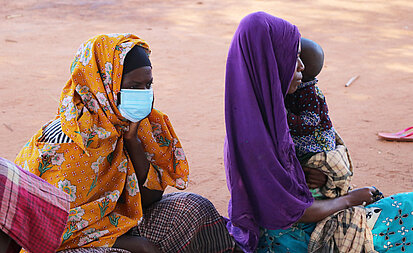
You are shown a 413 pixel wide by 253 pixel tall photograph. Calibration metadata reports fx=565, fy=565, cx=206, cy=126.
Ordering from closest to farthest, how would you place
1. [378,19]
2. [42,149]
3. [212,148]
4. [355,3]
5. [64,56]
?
[42,149], [212,148], [64,56], [378,19], [355,3]

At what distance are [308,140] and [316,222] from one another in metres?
0.43

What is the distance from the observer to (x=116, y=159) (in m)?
3.01

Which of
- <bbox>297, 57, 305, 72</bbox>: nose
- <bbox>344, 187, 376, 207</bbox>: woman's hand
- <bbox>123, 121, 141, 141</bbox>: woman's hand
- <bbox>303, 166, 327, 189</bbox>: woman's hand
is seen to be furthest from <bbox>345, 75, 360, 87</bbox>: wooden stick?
<bbox>123, 121, 141, 141</bbox>: woman's hand

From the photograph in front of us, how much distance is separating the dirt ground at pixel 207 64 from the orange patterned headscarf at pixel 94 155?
146cm

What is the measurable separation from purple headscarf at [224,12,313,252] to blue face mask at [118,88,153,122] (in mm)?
452

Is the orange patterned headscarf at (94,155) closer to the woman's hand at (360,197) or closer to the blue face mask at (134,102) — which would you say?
the blue face mask at (134,102)

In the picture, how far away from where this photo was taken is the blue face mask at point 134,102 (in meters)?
2.88

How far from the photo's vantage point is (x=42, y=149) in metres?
2.74

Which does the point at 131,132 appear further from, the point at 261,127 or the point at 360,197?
the point at 360,197

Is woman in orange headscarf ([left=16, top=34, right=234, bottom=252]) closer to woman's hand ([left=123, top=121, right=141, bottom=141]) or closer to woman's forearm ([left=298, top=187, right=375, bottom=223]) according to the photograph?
woman's hand ([left=123, top=121, right=141, bottom=141])

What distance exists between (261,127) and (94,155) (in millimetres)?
860

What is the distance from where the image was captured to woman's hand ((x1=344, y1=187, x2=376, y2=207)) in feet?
9.93

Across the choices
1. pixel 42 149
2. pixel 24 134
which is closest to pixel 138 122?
pixel 42 149

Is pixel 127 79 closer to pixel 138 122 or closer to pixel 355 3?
pixel 138 122
